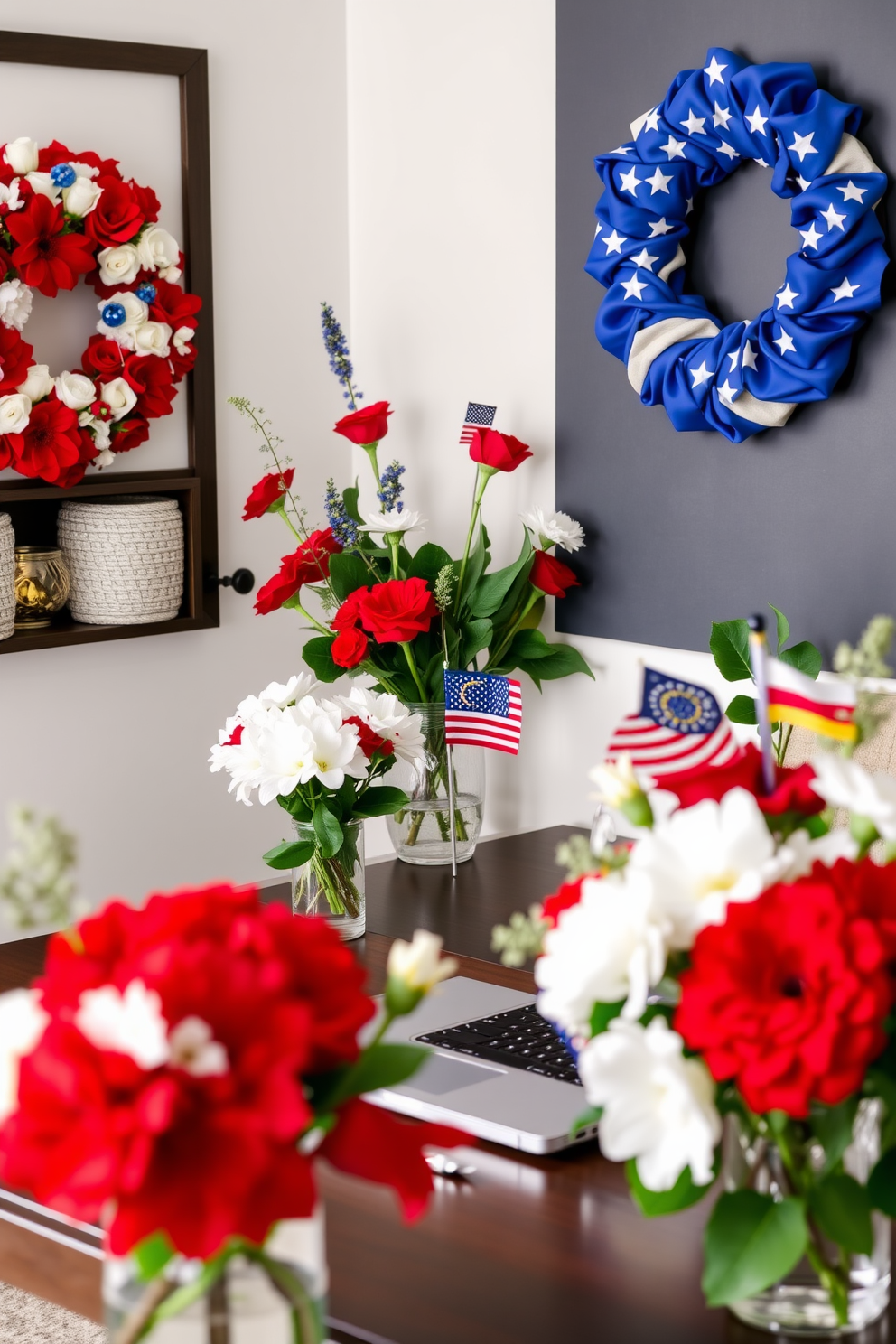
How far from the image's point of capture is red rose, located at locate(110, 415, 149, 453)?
2908mm

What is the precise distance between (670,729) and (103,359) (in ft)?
6.86

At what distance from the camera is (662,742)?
997mm

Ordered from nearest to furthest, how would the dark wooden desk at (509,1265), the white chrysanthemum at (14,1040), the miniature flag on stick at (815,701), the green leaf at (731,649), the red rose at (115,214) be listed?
the white chrysanthemum at (14,1040) < the miniature flag on stick at (815,701) < the dark wooden desk at (509,1265) < the green leaf at (731,649) < the red rose at (115,214)

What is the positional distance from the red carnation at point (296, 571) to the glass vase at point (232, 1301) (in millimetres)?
1941

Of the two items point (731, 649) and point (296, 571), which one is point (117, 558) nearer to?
point (296, 571)

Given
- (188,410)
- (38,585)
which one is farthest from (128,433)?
(38,585)

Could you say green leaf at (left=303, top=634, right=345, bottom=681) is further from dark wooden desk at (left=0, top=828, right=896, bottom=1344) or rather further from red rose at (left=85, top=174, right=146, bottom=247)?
dark wooden desk at (left=0, top=828, right=896, bottom=1344)

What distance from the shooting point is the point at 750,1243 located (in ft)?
3.07

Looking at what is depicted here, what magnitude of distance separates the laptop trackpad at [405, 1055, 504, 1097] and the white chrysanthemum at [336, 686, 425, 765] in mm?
510

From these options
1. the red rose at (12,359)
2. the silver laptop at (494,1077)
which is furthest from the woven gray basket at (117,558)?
the silver laptop at (494,1077)

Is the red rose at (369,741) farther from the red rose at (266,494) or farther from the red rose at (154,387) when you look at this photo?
the red rose at (154,387)

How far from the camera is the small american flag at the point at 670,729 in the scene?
3.26 ft

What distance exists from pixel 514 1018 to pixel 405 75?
2.06 m

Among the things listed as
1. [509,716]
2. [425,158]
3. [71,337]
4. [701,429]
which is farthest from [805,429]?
[71,337]
